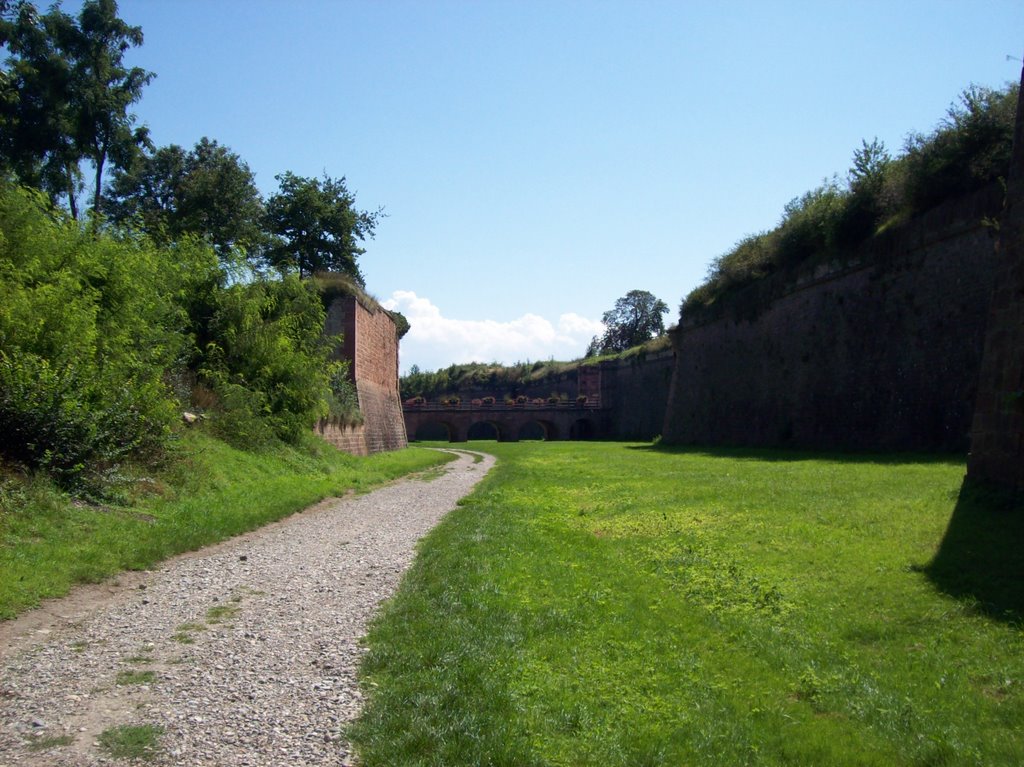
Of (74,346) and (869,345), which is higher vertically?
(869,345)

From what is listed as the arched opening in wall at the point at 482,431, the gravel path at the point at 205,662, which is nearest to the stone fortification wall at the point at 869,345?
the gravel path at the point at 205,662

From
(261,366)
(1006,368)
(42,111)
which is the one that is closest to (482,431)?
(42,111)

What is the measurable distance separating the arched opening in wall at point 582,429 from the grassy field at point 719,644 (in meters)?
57.9

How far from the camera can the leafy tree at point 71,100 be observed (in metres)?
29.5

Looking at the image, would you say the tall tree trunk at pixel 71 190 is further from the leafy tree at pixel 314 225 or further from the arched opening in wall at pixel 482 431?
the arched opening in wall at pixel 482 431

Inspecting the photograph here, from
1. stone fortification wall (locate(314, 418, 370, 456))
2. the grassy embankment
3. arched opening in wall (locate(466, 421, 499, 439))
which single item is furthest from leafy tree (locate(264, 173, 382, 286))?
arched opening in wall (locate(466, 421, 499, 439))

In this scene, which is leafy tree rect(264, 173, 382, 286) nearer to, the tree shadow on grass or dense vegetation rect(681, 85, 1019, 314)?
dense vegetation rect(681, 85, 1019, 314)

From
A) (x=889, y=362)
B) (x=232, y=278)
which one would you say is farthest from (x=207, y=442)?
(x=889, y=362)

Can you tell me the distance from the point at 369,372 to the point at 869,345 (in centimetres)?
1969

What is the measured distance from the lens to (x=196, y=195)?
3728 centimetres

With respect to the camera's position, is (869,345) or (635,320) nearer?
(869,345)

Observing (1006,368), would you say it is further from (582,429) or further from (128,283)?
(582,429)

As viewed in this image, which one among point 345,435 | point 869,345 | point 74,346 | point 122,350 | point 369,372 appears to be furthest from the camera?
point 369,372

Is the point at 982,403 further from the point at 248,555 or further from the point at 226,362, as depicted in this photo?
the point at 226,362
